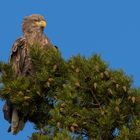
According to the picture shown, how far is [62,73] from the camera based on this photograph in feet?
28.7

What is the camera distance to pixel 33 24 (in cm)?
1355

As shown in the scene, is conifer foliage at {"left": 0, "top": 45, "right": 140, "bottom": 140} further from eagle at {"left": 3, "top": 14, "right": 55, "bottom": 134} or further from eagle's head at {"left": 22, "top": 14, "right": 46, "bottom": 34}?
eagle's head at {"left": 22, "top": 14, "right": 46, "bottom": 34}

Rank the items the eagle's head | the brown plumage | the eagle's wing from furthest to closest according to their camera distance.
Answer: the eagle's head
the eagle's wing
the brown plumage

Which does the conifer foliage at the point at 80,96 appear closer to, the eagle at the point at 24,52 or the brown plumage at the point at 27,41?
the eagle at the point at 24,52

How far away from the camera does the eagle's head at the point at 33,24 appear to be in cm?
1324

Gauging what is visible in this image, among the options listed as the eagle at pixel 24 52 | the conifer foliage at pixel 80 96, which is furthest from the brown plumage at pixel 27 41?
the conifer foliage at pixel 80 96

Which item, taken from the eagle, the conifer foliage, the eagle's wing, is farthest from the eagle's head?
the conifer foliage

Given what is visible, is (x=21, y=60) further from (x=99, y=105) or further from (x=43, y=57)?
(x=99, y=105)

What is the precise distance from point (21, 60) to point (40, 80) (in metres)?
2.70

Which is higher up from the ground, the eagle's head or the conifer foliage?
the eagle's head

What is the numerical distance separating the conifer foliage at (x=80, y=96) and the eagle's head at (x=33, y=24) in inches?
171

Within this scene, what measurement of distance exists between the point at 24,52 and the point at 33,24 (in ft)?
6.88

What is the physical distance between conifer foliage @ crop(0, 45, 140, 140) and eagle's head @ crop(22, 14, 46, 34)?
434cm

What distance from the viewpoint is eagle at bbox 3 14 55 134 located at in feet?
32.9
